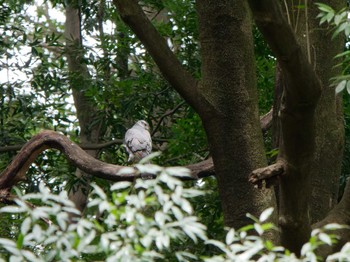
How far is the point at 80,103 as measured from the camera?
1058 cm

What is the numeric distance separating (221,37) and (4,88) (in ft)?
15.1

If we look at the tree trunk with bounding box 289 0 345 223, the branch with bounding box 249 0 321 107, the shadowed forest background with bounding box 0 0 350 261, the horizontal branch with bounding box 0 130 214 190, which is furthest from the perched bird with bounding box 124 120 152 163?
the branch with bounding box 249 0 321 107

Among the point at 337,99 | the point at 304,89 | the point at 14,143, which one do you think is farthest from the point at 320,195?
the point at 14,143

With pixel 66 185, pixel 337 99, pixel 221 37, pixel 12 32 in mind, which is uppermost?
pixel 12 32

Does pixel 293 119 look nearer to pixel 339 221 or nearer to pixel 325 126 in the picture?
pixel 339 221

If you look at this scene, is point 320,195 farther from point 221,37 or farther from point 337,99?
point 221,37

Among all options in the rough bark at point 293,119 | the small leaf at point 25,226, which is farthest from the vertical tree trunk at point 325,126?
the small leaf at point 25,226

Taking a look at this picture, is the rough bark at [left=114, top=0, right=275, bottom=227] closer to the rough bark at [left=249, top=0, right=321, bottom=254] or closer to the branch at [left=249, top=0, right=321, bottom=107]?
the rough bark at [left=249, top=0, right=321, bottom=254]

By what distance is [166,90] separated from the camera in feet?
27.7

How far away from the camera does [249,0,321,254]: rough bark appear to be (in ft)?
11.7

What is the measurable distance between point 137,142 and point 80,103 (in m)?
3.23

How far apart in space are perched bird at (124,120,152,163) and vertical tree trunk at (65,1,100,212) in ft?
2.68

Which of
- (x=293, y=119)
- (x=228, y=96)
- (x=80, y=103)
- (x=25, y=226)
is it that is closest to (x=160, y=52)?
(x=228, y=96)

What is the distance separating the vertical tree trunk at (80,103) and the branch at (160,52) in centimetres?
369
